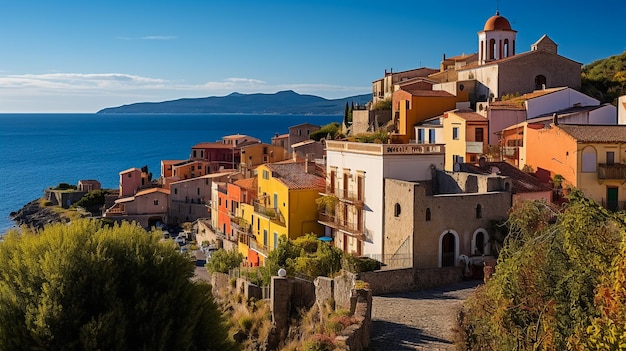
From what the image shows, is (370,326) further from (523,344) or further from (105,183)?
(105,183)

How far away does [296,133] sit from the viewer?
67062mm

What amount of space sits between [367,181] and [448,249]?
16.5 feet

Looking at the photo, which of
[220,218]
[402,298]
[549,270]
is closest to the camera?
[549,270]

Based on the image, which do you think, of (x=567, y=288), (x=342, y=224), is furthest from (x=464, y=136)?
(x=567, y=288)

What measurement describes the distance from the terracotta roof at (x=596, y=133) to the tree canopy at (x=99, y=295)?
65.7ft

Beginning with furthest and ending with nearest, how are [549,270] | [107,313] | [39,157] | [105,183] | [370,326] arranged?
[39,157]
[105,183]
[370,326]
[107,313]
[549,270]

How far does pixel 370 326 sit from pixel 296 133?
5015 centimetres

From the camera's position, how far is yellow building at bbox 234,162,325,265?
3150 centimetres

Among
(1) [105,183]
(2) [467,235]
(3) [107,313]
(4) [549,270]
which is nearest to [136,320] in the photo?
(3) [107,313]

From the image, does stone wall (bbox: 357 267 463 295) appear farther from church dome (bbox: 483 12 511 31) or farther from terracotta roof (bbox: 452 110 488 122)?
church dome (bbox: 483 12 511 31)

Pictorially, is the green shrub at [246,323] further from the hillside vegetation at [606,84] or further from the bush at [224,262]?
the hillside vegetation at [606,84]

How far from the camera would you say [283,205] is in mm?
31812

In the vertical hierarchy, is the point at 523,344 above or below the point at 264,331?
above

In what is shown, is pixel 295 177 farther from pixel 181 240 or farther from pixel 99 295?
pixel 181 240
